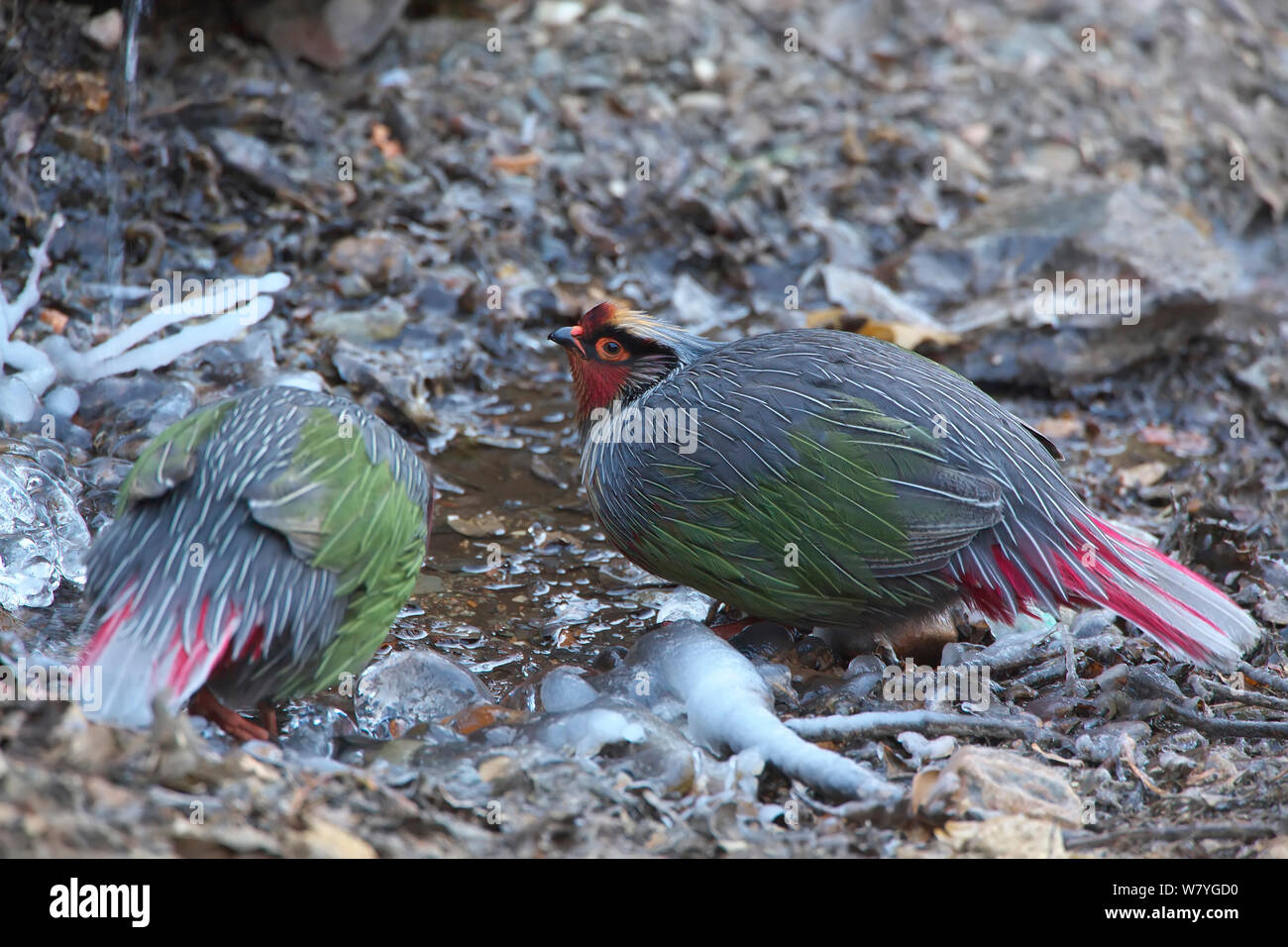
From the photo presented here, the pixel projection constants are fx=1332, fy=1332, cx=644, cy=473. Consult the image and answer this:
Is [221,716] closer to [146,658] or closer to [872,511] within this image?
[146,658]

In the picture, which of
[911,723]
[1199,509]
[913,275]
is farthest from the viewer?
[913,275]

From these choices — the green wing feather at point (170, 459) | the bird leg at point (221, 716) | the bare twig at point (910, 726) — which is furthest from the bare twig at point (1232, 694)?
the green wing feather at point (170, 459)

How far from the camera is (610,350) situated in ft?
15.0

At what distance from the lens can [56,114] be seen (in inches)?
236

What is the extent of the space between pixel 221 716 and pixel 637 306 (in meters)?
3.73

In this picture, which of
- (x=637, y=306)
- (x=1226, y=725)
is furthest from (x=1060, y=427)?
(x=1226, y=725)

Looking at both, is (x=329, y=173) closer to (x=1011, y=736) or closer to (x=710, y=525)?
(x=710, y=525)

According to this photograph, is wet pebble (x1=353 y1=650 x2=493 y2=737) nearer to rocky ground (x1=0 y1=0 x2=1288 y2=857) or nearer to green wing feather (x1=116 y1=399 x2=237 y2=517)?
rocky ground (x1=0 y1=0 x2=1288 y2=857)

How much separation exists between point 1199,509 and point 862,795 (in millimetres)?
2525

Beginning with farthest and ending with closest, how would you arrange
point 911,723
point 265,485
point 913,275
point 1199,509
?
point 913,275 < point 1199,509 < point 911,723 < point 265,485

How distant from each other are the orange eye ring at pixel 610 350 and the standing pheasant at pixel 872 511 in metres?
0.40

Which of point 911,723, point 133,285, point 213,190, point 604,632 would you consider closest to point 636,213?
point 213,190

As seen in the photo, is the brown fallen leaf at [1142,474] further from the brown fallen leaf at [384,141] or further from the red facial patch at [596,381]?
the brown fallen leaf at [384,141]

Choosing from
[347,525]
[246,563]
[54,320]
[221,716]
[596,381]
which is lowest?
[221,716]
